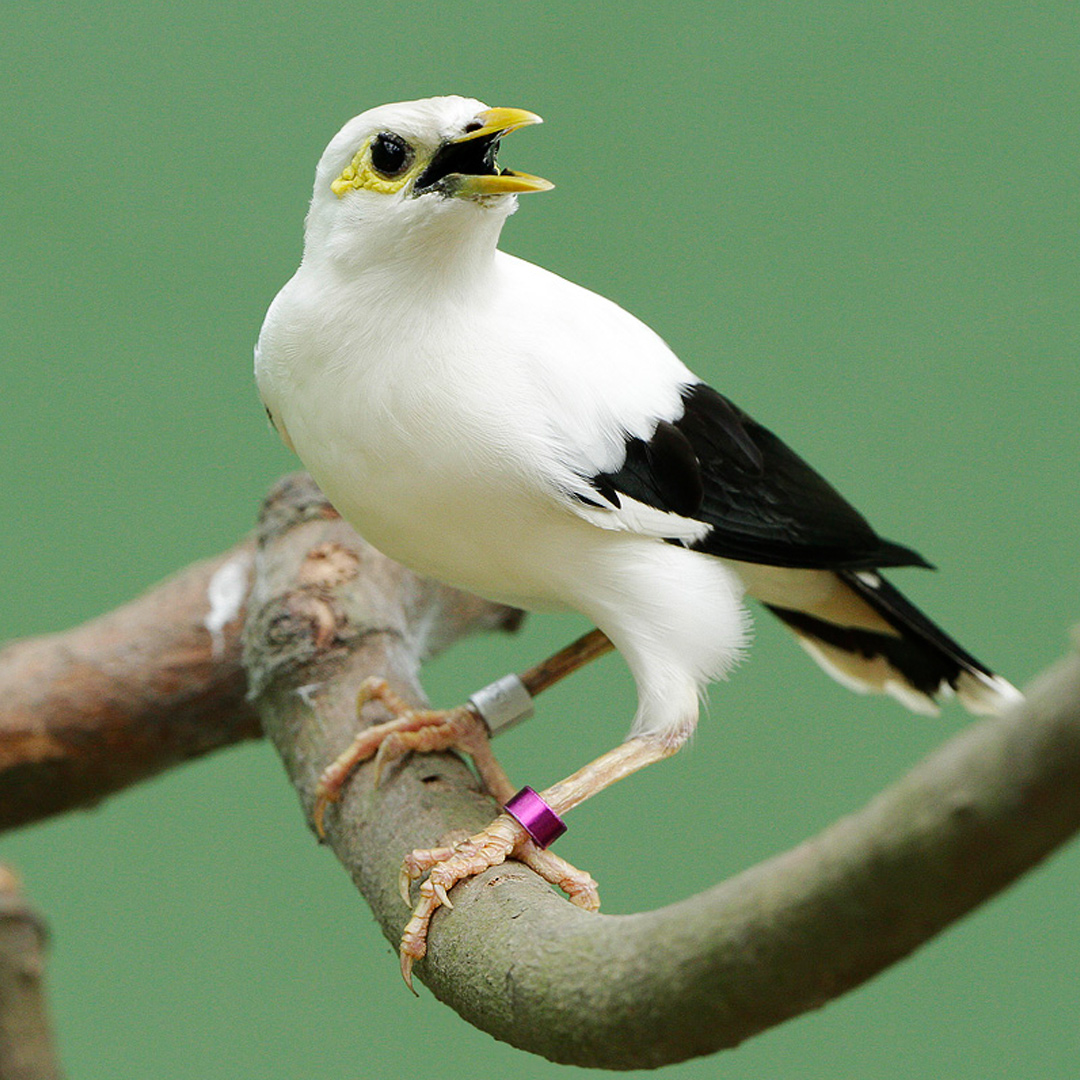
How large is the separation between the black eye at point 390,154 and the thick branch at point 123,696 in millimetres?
1591

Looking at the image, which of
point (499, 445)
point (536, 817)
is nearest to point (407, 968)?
point (536, 817)

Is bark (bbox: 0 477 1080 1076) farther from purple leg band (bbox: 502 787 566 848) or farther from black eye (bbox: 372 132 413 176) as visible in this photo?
black eye (bbox: 372 132 413 176)

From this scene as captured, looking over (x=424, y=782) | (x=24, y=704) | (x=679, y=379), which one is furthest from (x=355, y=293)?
(x=24, y=704)

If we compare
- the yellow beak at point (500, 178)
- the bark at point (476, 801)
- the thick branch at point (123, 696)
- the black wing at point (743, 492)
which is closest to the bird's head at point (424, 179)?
the yellow beak at point (500, 178)

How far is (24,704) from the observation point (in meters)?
3.15

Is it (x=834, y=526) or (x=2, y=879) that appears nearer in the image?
(x=2, y=879)

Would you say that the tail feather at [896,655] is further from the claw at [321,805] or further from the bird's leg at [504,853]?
the claw at [321,805]

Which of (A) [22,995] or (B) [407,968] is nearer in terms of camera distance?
(A) [22,995]

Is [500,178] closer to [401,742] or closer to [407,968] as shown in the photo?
[401,742]

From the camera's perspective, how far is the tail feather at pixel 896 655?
8.81ft

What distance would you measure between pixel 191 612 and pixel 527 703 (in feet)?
3.80

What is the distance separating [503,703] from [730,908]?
1400mm

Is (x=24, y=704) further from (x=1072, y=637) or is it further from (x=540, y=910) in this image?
(x=1072, y=637)

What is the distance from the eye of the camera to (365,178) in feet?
6.57
